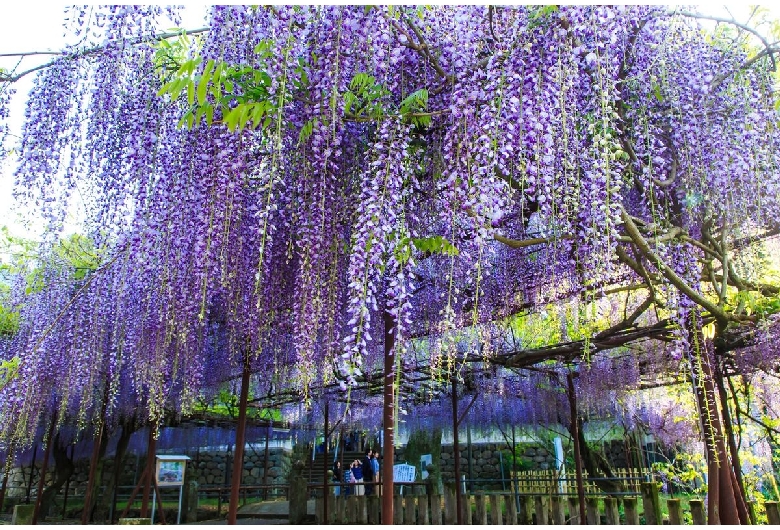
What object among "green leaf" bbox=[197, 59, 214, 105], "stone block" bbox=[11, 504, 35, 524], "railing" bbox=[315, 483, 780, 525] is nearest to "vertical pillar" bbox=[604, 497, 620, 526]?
"railing" bbox=[315, 483, 780, 525]

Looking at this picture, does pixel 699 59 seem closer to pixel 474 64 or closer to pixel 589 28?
pixel 589 28

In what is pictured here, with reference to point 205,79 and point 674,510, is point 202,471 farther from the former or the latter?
point 205,79

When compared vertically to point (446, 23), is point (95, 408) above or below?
below

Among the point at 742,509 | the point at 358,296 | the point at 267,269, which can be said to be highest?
the point at 267,269

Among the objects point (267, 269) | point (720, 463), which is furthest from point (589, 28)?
point (720, 463)

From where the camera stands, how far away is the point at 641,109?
3635mm

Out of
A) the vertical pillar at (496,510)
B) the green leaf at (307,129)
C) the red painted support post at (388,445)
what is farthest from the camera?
the vertical pillar at (496,510)

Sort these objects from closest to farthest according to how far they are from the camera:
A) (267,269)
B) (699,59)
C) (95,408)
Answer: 1. (699,59)
2. (267,269)
3. (95,408)

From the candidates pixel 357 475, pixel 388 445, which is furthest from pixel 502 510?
pixel 357 475

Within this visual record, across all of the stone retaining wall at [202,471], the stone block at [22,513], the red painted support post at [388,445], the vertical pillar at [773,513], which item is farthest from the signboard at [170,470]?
the vertical pillar at [773,513]

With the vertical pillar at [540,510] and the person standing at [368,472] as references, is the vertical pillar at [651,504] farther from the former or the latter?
the person standing at [368,472]

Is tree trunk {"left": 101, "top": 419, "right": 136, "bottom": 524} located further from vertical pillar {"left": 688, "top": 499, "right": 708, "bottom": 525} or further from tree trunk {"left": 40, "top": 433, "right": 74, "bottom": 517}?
vertical pillar {"left": 688, "top": 499, "right": 708, "bottom": 525}

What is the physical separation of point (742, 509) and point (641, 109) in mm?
3388

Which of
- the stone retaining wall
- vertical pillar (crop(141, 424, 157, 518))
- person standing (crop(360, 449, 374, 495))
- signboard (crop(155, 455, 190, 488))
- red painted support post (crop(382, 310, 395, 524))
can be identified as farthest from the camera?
the stone retaining wall
